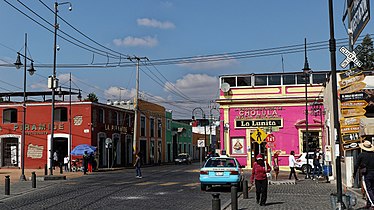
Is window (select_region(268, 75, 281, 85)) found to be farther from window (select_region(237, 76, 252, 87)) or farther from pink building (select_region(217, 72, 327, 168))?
window (select_region(237, 76, 252, 87))

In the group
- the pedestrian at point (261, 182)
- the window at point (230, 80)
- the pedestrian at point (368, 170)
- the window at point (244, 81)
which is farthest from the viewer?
the window at point (230, 80)

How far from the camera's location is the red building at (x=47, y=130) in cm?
4694

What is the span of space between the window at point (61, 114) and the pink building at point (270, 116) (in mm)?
15108

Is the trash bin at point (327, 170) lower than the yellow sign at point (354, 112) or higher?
lower

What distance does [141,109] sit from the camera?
62094mm

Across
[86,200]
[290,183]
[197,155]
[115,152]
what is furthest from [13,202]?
[197,155]

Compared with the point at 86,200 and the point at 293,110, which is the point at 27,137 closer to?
the point at 293,110

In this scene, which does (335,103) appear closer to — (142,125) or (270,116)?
(270,116)

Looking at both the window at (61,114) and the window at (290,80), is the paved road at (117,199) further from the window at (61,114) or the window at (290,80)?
the window at (61,114)

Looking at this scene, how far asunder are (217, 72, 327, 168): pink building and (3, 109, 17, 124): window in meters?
20.7

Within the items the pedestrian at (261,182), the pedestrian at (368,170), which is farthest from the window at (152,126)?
the pedestrian at (368,170)

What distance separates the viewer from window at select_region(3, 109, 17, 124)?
49500 mm

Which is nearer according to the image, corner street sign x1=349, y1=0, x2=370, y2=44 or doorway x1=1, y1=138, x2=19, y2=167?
corner street sign x1=349, y1=0, x2=370, y2=44

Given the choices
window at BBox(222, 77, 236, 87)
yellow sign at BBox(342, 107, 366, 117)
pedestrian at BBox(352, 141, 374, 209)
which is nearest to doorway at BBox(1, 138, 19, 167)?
window at BBox(222, 77, 236, 87)
